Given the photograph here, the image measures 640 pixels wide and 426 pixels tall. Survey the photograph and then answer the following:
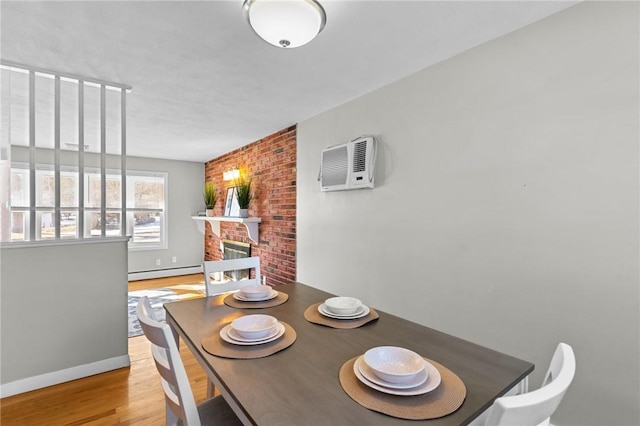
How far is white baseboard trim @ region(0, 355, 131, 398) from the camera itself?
199 centimetres

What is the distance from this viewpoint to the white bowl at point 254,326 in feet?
3.75

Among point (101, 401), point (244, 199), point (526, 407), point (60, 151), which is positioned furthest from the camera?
point (244, 199)

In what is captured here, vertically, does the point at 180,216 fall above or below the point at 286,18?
below

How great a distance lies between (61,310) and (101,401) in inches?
28.0

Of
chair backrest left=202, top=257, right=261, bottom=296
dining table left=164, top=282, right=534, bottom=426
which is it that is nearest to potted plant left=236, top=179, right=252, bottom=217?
chair backrest left=202, top=257, right=261, bottom=296

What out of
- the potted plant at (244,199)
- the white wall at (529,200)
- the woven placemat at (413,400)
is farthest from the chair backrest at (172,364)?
the potted plant at (244,199)

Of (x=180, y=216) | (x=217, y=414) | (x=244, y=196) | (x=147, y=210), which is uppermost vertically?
(x=244, y=196)

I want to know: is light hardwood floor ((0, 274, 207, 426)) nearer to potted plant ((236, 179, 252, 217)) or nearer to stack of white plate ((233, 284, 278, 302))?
stack of white plate ((233, 284, 278, 302))

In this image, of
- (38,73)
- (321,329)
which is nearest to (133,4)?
(38,73)

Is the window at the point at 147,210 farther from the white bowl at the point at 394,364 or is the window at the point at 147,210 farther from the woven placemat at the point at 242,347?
the white bowl at the point at 394,364

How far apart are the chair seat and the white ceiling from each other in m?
1.76

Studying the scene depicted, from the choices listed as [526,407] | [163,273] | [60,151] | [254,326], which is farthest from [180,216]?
[526,407]

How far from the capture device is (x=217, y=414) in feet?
3.81

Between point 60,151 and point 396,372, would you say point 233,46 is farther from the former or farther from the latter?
point 60,151
